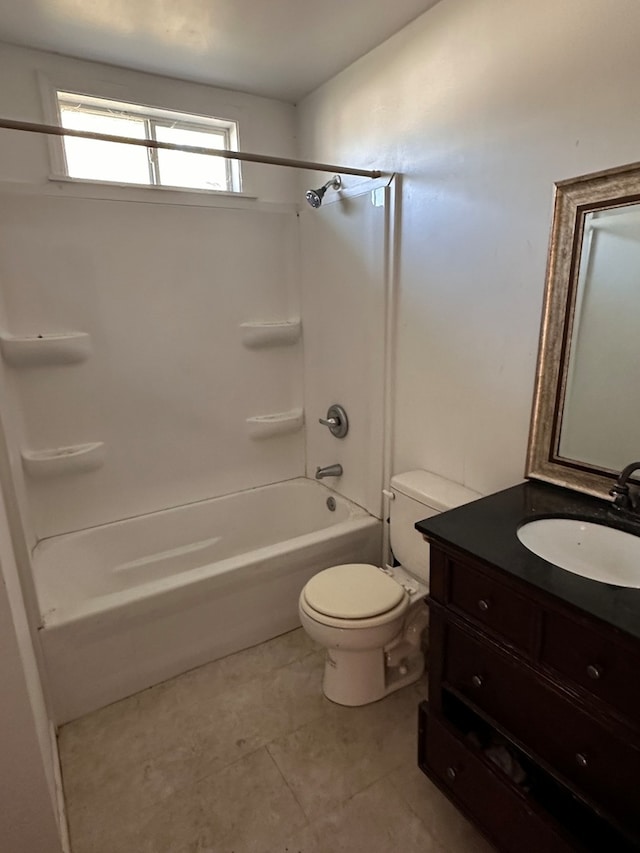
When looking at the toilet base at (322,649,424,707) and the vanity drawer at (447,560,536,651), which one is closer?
the vanity drawer at (447,560,536,651)

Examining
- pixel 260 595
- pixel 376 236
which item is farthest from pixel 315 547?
pixel 376 236

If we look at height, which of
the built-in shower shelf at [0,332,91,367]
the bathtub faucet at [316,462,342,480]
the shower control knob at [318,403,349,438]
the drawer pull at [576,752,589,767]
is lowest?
the drawer pull at [576,752,589,767]

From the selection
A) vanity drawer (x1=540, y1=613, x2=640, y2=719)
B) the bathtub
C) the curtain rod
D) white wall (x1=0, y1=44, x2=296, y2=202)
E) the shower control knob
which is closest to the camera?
vanity drawer (x1=540, y1=613, x2=640, y2=719)

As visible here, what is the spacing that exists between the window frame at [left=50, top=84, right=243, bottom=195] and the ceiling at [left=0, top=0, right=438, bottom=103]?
0.15 meters

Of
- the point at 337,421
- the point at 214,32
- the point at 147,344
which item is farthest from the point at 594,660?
the point at 214,32

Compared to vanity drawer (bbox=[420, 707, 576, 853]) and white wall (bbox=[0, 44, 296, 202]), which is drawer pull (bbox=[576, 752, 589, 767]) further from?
white wall (bbox=[0, 44, 296, 202])

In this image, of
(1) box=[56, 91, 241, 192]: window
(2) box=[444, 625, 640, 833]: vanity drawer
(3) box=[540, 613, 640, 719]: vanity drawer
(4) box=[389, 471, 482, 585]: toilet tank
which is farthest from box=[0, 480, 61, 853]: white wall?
(1) box=[56, 91, 241, 192]: window

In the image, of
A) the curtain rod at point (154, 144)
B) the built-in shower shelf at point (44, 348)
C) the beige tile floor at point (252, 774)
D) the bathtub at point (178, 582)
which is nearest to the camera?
the beige tile floor at point (252, 774)

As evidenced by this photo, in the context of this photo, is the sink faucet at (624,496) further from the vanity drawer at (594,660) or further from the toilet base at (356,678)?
the toilet base at (356,678)

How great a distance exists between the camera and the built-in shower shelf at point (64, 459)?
2.19 metres

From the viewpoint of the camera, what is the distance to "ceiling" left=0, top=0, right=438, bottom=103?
1645 mm

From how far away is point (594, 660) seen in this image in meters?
0.94

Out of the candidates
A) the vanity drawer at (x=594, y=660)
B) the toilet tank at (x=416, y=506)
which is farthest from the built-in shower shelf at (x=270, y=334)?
the vanity drawer at (x=594, y=660)

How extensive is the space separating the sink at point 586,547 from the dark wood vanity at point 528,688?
34 mm
